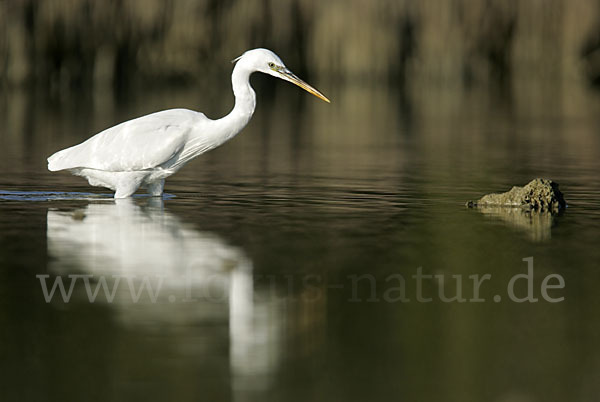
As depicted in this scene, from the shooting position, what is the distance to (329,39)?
30281 millimetres

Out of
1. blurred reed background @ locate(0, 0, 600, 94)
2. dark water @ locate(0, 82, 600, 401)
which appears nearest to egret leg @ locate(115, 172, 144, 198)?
dark water @ locate(0, 82, 600, 401)

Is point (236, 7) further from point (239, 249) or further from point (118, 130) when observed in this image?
point (239, 249)

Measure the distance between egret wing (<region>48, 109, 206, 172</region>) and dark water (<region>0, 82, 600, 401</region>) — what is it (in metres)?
0.38

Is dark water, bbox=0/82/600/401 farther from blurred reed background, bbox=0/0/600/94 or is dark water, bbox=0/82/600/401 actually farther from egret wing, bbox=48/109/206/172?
blurred reed background, bbox=0/0/600/94

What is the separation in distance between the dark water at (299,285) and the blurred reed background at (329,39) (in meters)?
13.8

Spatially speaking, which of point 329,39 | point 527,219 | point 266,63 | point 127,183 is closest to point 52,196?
point 127,183

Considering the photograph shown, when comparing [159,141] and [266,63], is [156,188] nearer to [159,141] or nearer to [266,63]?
[159,141]

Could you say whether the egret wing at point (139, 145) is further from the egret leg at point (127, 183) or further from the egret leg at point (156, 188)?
the egret leg at point (156, 188)

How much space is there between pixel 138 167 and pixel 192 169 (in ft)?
11.4

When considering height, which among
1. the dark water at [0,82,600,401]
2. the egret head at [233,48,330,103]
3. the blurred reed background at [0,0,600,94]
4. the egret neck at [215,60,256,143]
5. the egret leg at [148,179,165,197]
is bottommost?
the dark water at [0,82,600,401]

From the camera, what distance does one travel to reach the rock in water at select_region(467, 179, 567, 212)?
10.2 meters

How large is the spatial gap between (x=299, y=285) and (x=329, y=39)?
23953 millimetres

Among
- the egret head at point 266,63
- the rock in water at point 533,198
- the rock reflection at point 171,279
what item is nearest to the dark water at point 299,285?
the rock reflection at point 171,279

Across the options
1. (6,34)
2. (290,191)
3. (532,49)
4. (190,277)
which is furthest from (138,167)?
(532,49)
